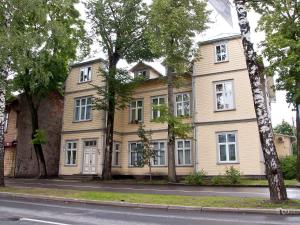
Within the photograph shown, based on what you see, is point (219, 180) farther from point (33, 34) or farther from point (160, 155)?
point (33, 34)

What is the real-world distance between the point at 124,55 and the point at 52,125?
1161 centimetres

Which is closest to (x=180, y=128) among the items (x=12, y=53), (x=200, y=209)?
(x=12, y=53)

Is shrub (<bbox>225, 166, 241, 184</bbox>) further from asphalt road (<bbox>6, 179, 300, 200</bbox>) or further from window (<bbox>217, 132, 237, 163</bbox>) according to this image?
asphalt road (<bbox>6, 179, 300, 200</bbox>)

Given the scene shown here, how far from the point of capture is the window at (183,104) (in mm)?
29219

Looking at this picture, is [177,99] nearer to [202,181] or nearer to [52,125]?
[202,181]

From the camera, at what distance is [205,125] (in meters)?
27.2

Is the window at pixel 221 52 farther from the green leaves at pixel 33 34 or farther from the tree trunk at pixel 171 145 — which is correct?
the green leaves at pixel 33 34

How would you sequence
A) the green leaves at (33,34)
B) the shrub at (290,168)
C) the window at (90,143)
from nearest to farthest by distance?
the green leaves at (33,34)
the shrub at (290,168)
the window at (90,143)

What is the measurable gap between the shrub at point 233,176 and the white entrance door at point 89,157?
39.7 feet

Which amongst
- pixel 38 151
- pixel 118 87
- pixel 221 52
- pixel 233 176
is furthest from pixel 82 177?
pixel 221 52

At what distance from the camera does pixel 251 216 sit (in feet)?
33.8

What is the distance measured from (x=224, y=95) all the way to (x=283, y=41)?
6.97m

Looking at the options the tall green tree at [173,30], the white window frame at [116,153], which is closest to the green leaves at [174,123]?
the tall green tree at [173,30]

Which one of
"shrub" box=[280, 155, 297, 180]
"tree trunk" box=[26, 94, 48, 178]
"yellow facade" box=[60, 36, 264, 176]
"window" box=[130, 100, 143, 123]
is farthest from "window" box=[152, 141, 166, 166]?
"tree trunk" box=[26, 94, 48, 178]
